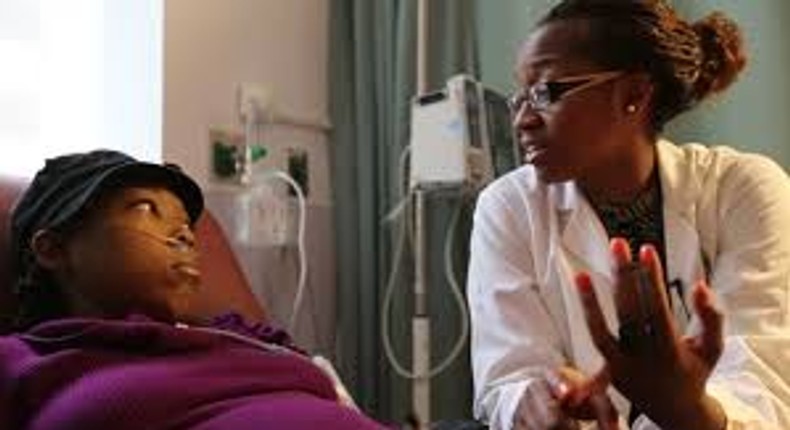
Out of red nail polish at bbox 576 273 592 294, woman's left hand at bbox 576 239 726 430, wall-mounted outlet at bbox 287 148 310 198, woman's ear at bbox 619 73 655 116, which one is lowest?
woman's left hand at bbox 576 239 726 430

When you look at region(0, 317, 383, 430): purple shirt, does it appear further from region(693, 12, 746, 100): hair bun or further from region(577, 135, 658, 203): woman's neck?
region(693, 12, 746, 100): hair bun

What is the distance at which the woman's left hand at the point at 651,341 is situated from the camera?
0.97 meters

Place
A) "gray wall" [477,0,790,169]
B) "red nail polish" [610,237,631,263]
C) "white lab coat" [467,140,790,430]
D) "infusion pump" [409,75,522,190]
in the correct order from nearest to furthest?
"red nail polish" [610,237,631,263] < "white lab coat" [467,140,790,430] < "gray wall" [477,0,790,169] < "infusion pump" [409,75,522,190]

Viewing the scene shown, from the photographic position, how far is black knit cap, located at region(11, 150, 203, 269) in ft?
4.31

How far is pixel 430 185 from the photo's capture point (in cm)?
221

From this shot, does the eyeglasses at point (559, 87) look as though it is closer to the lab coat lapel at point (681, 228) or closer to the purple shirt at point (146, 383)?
the lab coat lapel at point (681, 228)

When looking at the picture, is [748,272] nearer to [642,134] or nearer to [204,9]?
[642,134]

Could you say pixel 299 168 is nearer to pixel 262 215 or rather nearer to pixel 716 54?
pixel 262 215

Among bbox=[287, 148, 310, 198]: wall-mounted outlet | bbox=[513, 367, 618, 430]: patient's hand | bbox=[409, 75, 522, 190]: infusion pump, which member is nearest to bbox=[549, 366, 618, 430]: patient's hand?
bbox=[513, 367, 618, 430]: patient's hand

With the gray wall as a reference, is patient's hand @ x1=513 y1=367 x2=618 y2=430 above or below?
below

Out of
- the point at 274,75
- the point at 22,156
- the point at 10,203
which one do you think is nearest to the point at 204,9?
the point at 274,75

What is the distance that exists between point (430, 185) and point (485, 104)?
21 centimetres

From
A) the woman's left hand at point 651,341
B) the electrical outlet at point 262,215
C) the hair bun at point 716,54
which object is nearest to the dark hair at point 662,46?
the hair bun at point 716,54

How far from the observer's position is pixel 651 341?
99cm
